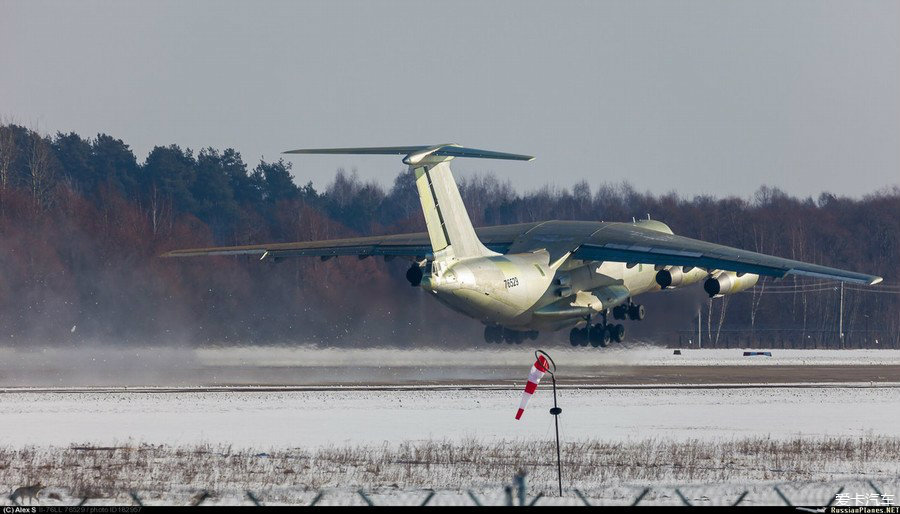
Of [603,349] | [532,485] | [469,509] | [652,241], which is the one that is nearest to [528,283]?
[652,241]

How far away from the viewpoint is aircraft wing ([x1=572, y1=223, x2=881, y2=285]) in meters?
32.1

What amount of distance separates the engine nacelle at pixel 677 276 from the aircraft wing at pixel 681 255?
1045 millimetres

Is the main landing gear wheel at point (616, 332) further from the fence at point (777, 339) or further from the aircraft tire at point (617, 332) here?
the fence at point (777, 339)

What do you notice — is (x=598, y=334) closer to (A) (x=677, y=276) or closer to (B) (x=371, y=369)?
(A) (x=677, y=276)

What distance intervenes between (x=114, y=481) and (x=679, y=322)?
973 inches

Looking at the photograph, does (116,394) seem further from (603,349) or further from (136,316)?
(603,349)

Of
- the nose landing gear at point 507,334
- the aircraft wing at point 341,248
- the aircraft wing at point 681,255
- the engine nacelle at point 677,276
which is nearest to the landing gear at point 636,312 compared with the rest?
the engine nacelle at point 677,276

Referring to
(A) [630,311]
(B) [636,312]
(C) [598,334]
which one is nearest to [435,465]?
(C) [598,334]

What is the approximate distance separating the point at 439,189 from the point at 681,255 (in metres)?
7.95

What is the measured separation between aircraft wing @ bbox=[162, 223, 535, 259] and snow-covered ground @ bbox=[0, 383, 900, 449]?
21.7 ft

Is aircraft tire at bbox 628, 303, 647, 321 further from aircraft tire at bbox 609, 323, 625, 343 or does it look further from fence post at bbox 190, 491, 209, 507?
fence post at bbox 190, 491, 209, 507

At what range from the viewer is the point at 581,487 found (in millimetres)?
16672

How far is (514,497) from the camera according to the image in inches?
596

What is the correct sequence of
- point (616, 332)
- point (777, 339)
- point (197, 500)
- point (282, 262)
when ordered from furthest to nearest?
point (777, 339) → point (282, 262) → point (616, 332) → point (197, 500)
